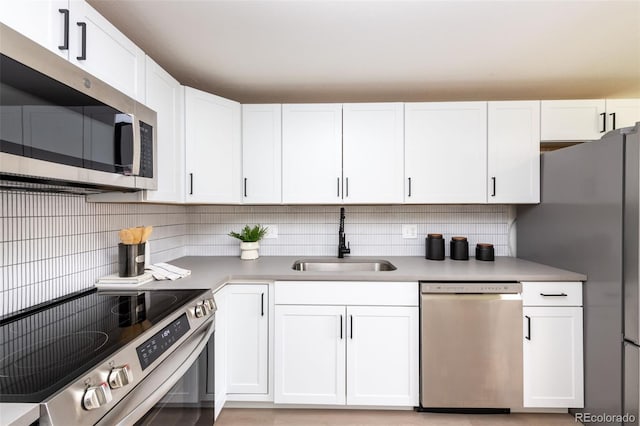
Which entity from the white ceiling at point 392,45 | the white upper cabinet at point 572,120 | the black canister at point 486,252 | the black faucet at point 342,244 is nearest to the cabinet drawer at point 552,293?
the black canister at point 486,252

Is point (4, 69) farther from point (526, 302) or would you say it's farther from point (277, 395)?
point (526, 302)

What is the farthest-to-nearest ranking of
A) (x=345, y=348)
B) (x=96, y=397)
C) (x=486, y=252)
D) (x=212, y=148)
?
(x=486, y=252), (x=212, y=148), (x=345, y=348), (x=96, y=397)

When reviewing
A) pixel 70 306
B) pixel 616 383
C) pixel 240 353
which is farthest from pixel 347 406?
pixel 70 306

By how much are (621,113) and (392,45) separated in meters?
1.78

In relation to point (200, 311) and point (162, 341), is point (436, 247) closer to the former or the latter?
point (200, 311)

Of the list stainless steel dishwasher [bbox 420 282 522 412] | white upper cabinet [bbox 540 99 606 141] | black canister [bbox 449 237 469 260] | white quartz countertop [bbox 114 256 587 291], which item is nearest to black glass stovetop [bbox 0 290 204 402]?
white quartz countertop [bbox 114 256 587 291]

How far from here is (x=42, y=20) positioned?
997mm

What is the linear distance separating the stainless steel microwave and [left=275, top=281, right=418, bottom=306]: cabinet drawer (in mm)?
1033

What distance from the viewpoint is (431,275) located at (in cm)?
190

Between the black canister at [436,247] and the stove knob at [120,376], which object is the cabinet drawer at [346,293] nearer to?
the black canister at [436,247]

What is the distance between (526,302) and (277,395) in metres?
1.60

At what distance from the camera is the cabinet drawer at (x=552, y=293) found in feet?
6.11

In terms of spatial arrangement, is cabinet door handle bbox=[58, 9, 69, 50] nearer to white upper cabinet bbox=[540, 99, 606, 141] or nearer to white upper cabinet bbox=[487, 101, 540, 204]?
white upper cabinet bbox=[487, 101, 540, 204]

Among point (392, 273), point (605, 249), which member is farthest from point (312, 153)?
point (605, 249)
